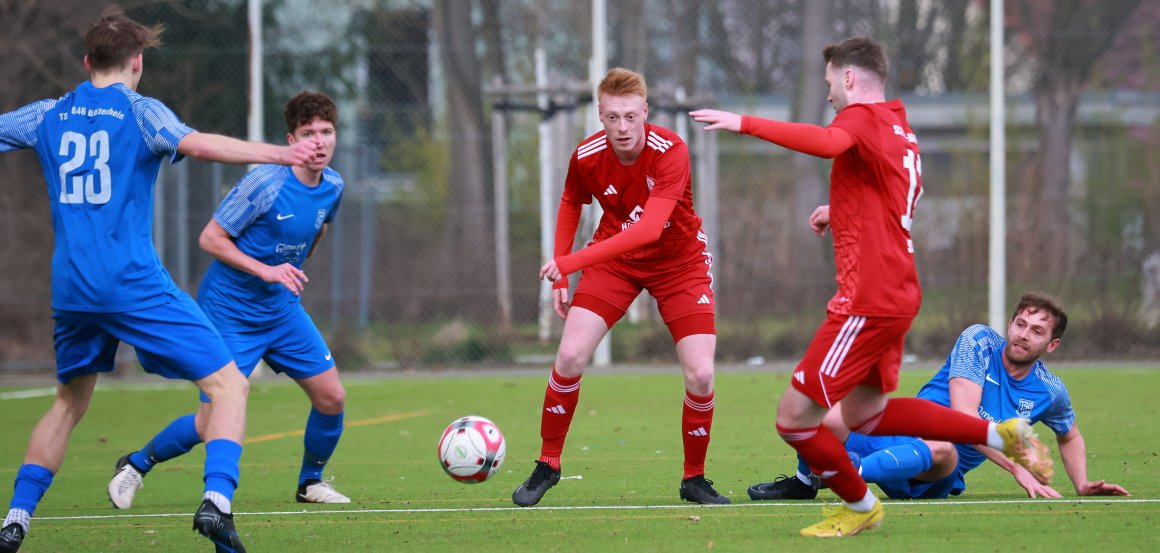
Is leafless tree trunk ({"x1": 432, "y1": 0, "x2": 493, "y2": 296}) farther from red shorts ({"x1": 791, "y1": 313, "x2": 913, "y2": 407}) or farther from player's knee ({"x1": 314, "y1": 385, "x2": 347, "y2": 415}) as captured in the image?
red shorts ({"x1": 791, "y1": 313, "x2": 913, "y2": 407})

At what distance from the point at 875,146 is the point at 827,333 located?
0.68 meters

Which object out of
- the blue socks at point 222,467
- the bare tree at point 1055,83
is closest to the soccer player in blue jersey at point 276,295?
the blue socks at point 222,467

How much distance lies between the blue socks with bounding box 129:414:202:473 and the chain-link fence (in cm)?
731

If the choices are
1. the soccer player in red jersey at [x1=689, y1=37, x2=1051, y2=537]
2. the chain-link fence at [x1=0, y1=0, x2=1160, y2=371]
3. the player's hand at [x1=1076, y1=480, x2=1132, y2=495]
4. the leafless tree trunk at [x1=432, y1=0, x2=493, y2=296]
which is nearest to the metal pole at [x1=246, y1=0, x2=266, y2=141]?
the chain-link fence at [x1=0, y1=0, x2=1160, y2=371]

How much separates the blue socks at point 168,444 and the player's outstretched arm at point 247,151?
75.5 inches

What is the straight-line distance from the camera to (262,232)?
6105 millimetres

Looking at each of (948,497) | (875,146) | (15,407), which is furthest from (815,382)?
(15,407)

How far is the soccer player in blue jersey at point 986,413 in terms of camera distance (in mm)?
5504

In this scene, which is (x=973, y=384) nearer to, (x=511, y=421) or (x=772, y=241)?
(x=511, y=421)

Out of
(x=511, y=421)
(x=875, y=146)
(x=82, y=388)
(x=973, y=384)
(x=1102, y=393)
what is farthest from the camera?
(x=1102, y=393)

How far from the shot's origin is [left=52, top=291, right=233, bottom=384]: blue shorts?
15.3ft

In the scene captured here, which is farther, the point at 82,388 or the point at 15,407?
the point at 15,407

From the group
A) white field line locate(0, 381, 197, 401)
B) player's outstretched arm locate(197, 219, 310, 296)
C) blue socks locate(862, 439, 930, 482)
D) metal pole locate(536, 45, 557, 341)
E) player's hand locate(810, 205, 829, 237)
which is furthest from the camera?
metal pole locate(536, 45, 557, 341)

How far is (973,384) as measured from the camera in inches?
218
